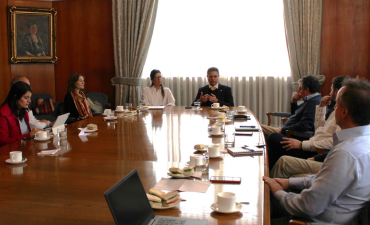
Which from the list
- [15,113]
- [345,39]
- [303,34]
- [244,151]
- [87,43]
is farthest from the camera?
[87,43]

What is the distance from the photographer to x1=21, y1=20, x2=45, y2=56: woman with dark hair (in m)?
6.49

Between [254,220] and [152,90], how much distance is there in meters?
4.46

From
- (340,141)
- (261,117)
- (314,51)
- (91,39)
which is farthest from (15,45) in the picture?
(340,141)

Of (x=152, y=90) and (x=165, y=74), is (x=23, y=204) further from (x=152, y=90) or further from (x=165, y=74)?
(x=165, y=74)

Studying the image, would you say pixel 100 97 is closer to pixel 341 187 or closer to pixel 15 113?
pixel 15 113

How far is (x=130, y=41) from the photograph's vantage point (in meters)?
6.60

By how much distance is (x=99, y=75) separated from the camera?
6.90 meters

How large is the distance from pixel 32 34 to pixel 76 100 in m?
2.64

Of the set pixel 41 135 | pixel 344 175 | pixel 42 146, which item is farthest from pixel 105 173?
pixel 344 175

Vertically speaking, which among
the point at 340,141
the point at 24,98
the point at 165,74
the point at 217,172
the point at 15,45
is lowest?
the point at 217,172

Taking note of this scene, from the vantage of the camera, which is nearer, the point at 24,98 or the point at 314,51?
the point at 24,98

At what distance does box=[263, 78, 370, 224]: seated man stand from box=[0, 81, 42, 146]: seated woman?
259 centimetres

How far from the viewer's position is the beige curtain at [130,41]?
6.46 m

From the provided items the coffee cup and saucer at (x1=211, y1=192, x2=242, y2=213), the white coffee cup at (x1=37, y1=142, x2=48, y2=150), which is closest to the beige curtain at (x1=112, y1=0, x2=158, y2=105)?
the white coffee cup at (x1=37, y1=142, x2=48, y2=150)
